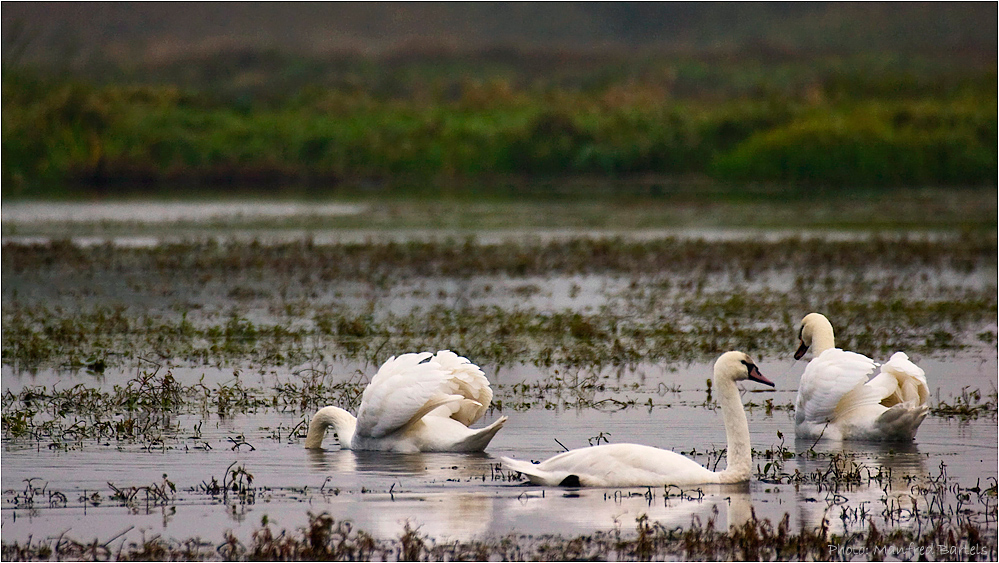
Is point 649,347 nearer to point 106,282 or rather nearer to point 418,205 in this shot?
point 106,282

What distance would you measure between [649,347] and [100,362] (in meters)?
5.09

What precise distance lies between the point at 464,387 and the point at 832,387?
2.46 m

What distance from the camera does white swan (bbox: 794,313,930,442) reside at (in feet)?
33.9

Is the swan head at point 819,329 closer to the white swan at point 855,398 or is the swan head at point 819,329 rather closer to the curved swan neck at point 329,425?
the white swan at point 855,398

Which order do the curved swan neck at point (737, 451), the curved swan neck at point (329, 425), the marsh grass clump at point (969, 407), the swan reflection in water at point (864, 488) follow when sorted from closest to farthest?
the swan reflection in water at point (864, 488)
the curved swan neck at point (737, 451)
the curved swan neck at point (329, 425)
the marsh grass clump at point (969, 407)

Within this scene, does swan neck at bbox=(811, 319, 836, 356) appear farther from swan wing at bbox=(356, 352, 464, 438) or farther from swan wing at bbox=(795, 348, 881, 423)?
swan wing at bbox=(356, 352, 464, 438)

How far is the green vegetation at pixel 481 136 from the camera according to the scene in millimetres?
62469

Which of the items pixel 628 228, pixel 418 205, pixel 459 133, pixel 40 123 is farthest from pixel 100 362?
pixel 459 133

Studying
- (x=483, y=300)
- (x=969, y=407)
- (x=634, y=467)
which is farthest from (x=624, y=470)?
(x=483, y=300)

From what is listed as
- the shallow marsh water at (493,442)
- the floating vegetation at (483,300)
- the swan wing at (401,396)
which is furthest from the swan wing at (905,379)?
the floating vegetation at (483,300)

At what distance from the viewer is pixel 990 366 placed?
13812 millimetres

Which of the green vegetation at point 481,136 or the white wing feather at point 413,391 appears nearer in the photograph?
the white wing feather at point 413,391

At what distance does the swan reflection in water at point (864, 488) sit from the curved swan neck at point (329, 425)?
2935 mm

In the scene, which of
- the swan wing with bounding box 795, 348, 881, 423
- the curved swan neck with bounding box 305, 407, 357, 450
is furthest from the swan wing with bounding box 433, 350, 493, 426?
the swan wing with bounding box 795, 348, 881, 423
